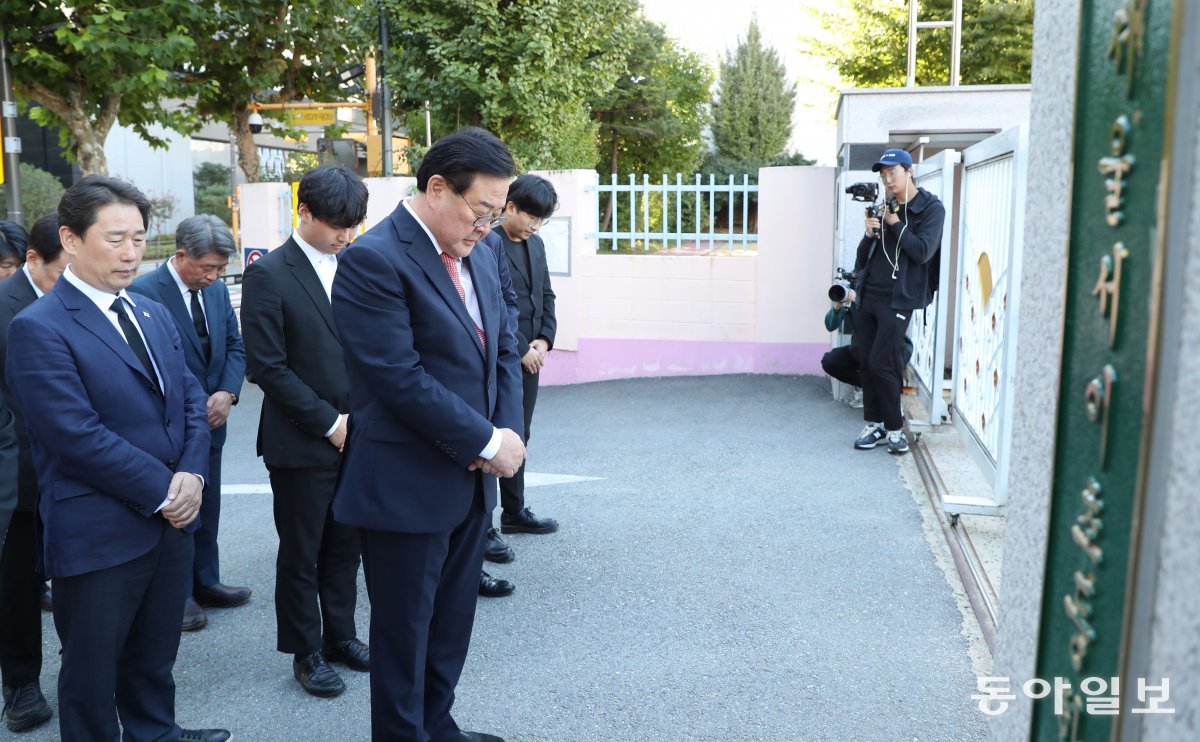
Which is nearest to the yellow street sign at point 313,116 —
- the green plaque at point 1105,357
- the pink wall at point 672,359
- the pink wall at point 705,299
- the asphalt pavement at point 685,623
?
the pink wall at point 705,299

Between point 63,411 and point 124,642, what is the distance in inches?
28.6

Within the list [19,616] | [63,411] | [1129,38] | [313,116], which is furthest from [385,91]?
[1129,38]

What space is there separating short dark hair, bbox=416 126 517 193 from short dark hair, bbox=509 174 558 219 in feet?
7.17

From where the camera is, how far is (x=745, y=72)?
47.3m

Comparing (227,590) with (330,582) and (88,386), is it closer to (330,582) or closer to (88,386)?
(330,582)

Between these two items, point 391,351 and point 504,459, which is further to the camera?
point 504,459

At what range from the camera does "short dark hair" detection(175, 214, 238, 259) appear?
13.5ft

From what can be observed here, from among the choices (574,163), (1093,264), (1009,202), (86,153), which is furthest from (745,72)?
(1093,264)

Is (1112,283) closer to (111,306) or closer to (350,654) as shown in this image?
(111,306)

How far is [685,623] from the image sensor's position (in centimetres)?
411

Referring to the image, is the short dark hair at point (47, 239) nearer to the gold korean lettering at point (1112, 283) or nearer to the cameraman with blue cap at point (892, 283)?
the gold korean lettering at point (1112, 283)

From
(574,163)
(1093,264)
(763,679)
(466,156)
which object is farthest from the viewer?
(574,163)

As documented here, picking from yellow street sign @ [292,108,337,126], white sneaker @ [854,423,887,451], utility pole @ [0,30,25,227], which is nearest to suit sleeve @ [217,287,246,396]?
white sneaker @ [854,423,887,451]

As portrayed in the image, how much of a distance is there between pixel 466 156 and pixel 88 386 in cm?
122
